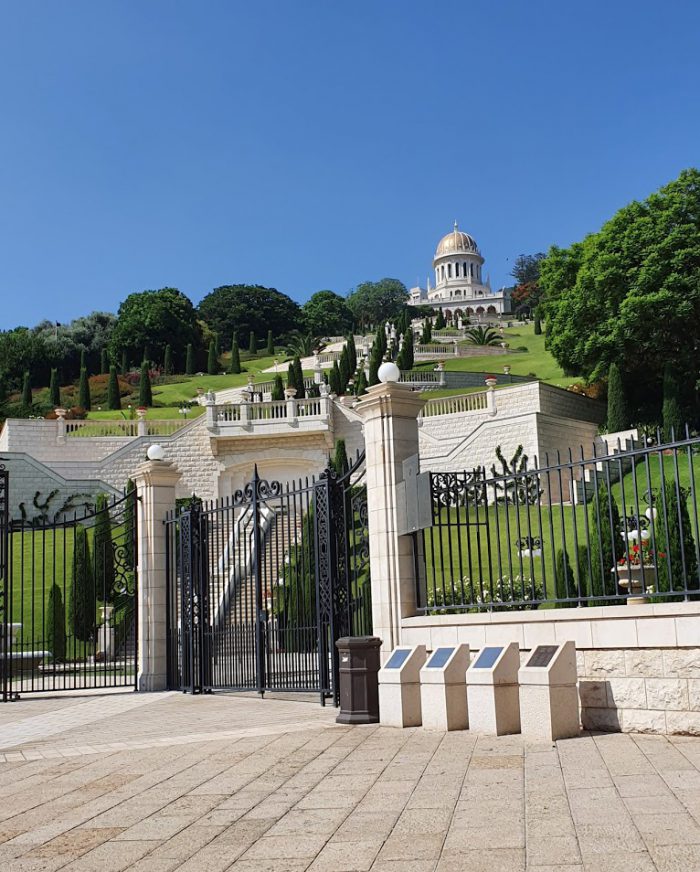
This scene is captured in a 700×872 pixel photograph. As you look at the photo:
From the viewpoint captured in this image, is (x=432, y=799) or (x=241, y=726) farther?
(x=241, y=726)

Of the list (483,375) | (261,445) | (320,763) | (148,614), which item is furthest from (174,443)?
(320,763)

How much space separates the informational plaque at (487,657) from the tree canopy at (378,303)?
104499 millimetres

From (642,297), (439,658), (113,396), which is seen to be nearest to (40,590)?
(439,658)

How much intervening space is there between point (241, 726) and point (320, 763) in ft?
9.22

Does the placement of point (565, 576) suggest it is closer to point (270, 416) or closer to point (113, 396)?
point (270, 416)

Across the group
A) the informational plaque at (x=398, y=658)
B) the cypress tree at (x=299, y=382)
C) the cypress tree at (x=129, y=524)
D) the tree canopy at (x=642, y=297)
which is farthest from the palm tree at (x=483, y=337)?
the informational plaque at (x=398, y=658)

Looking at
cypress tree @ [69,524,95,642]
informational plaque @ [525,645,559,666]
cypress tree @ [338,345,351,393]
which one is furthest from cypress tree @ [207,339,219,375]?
informational plaque @ [525,645,559,666]

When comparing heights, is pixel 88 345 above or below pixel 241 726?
above

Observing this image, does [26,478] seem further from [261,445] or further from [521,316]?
[521,316]

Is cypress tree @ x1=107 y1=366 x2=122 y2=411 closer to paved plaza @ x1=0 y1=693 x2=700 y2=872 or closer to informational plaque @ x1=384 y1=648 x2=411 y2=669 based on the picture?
paved plaza @ x1=0 y1=693 x2=700 y2=872

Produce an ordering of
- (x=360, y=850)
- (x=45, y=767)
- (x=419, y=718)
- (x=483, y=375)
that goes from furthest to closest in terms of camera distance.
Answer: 1. (x=483, y=375)
2. (x=419, y=718)
3. (x=45, y=767)
4. (x=360, y=850)

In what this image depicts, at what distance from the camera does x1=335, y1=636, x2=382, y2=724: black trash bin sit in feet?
30.7

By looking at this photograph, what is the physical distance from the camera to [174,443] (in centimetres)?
4103

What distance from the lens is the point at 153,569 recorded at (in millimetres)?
14938
